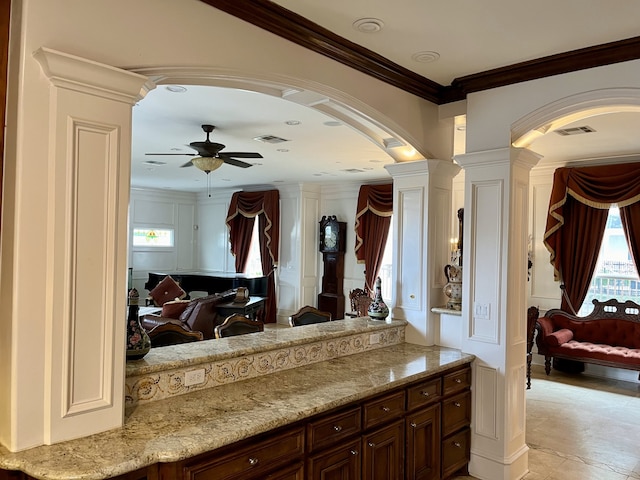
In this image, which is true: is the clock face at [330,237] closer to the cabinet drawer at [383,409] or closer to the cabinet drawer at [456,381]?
the cabinet drawer at [456,381]

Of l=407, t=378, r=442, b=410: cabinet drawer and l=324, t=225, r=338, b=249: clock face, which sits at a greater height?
l=324, t=225, r=338, b=249: clock face

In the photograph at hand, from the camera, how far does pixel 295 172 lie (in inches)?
326

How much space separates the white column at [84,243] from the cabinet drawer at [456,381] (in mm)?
2137

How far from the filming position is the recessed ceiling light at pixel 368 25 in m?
2.72

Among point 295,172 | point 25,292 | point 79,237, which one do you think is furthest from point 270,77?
point 295,172

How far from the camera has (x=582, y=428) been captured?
4.65 m

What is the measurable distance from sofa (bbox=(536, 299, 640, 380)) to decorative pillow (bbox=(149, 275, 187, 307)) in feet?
16.7

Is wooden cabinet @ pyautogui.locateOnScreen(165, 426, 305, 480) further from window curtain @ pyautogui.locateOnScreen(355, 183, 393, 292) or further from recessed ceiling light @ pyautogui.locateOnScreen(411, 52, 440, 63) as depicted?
window curtain @ pyautogui.locateOnScreen(355, 183, 393, 292)

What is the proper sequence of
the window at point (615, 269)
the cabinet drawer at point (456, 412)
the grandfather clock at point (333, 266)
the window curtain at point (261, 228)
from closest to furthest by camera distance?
the cabinet drawer at point (456, 412)
the window at point (615, 269)
the grandfather clock at point (333, 266)
the window curtain at point (261, 228)

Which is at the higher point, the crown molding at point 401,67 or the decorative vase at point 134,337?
the crown molding at point 401,67

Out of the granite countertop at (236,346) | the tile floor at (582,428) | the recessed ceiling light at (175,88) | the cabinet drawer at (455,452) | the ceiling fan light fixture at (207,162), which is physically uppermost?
the recessed ceiling light at (175,88)

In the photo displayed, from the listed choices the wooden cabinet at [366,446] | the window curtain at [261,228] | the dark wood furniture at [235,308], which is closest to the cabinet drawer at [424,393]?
the wooden cabinet at [366,446]

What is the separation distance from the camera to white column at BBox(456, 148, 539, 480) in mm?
3457

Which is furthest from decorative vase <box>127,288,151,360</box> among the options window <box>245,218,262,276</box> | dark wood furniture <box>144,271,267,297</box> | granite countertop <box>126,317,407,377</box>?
window <box>245,218,262,276</box>
